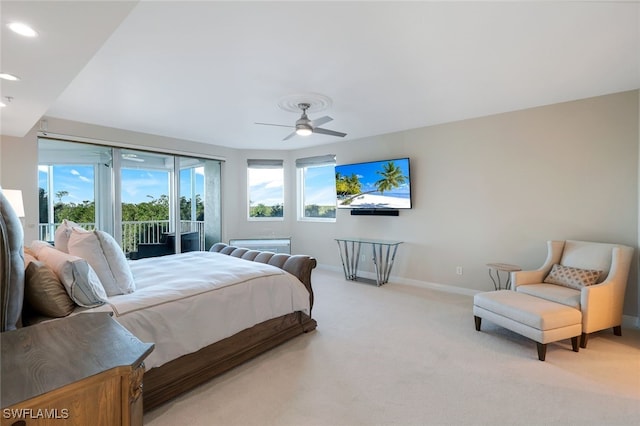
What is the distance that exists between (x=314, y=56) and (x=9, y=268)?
228 centimetres

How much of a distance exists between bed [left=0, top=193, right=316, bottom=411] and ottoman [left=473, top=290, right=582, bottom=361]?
73.0 inches

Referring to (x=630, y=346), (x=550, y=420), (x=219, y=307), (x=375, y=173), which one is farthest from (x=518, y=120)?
(x=219, y=307)

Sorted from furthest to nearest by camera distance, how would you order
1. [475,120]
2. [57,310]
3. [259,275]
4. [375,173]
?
[375,173] → [475,120] → [259,275] → [57,310]

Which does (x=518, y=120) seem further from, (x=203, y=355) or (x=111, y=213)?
(x=111, y=213)

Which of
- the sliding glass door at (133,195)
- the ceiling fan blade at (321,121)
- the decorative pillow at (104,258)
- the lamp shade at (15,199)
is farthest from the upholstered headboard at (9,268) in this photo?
the sliding glass door at (133,195)

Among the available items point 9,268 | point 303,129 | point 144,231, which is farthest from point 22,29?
point 144,231

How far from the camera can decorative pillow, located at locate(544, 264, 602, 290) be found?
288 cm

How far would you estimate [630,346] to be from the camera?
2.72m

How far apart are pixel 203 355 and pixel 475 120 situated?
434 centimetres

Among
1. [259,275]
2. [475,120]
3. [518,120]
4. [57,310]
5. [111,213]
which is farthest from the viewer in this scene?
[111,213]

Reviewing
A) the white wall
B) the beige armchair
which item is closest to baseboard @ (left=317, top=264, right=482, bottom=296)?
the white wall

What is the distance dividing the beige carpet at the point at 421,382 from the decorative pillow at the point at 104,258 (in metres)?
0.87

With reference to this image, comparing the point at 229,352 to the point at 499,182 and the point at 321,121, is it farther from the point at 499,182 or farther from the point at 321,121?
the point at 499,182

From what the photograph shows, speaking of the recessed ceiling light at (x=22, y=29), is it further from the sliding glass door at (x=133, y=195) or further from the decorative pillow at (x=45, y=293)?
the sliding glass door at (x=133, y=195)
